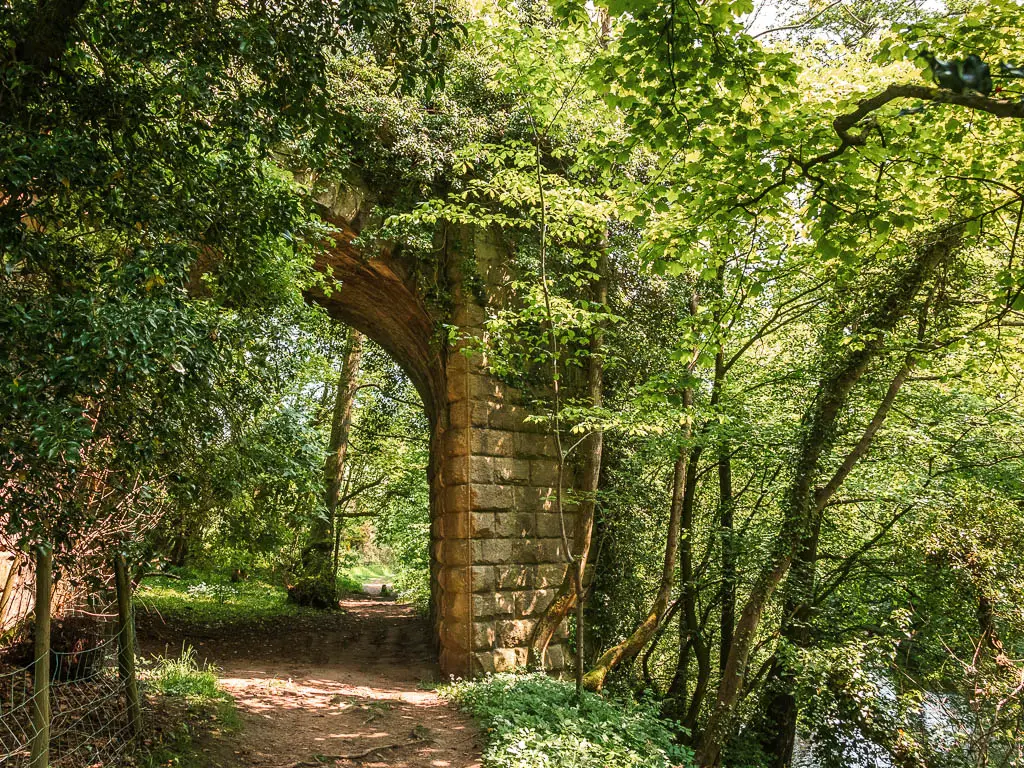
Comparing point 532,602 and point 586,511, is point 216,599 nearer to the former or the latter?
point 532,602

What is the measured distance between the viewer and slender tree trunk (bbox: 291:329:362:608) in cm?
1088

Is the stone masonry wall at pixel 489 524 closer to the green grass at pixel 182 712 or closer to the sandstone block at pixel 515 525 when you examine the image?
the sandstone block at pixel 515 525

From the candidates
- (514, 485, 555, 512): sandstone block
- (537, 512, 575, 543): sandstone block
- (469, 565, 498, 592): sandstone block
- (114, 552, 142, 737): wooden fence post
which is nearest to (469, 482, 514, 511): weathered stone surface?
(514, 485, 555, 512): sandstone block

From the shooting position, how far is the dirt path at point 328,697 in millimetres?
4172

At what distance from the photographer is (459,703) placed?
215 inches

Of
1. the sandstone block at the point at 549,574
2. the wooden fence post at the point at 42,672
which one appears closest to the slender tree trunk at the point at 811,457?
Result: the sandstone block at the point at 549,574

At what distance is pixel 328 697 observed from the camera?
217 inches

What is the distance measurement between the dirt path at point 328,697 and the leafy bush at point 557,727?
0.78ft

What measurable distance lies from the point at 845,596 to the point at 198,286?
719 centimetres

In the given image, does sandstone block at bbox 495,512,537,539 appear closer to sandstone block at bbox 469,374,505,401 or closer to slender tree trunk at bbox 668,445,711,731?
sandstone block at bbox 469,374,505,401

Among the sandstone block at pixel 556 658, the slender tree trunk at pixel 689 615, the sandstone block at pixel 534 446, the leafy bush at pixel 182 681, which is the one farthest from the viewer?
the slender tree trunk at pixel 689 615

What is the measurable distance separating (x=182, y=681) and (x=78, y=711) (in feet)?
3.61

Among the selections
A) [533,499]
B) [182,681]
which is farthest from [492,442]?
[182,681]

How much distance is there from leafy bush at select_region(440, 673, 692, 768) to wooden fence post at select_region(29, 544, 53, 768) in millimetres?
2350
